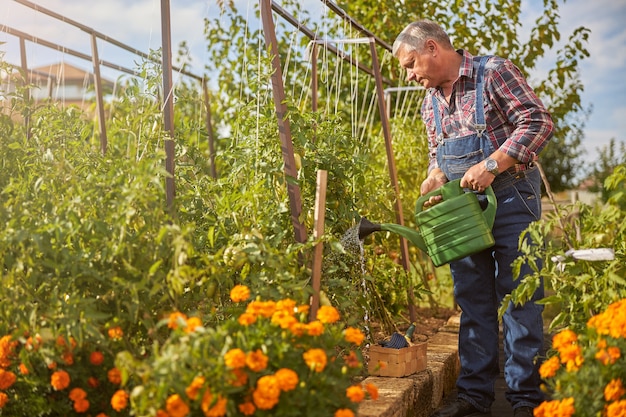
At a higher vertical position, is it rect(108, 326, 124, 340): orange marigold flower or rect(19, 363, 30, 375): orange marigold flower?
rect(108, 326, 124, 340): orange marigold flower

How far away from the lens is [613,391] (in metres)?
1.88

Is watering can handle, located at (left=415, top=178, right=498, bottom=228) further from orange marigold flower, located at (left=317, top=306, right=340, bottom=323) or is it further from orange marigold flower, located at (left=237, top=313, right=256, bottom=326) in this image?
orange marigold flower, located at (left=237, top=313, right=256, bottom=326)

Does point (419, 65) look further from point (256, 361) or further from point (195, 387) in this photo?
point (195, 387)

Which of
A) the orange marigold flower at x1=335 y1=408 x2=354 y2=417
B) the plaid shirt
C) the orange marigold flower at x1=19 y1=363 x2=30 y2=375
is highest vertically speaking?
the plaid shirt

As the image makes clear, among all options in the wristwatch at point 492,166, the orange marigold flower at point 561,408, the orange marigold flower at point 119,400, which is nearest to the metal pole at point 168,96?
the orange marigold flower at point 119,400

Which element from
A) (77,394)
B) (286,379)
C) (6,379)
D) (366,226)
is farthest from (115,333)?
(366,226)

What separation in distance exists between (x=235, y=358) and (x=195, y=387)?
113 millimetres

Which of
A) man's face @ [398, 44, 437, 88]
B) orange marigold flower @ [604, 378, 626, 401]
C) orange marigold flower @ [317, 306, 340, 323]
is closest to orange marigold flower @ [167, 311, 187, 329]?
orange marigold flower @ [317, 306, 340, 323]

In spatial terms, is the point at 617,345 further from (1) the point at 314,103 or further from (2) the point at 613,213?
(1) the point at 314,103

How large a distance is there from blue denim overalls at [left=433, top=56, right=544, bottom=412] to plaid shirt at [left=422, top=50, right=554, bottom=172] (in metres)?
0.03

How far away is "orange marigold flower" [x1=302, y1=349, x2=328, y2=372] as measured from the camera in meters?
1.81

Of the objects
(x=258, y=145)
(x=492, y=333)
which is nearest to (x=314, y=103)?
(x=258, y=145)

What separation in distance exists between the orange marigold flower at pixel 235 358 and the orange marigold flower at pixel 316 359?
172 millimetres

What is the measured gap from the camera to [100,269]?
2.08m
